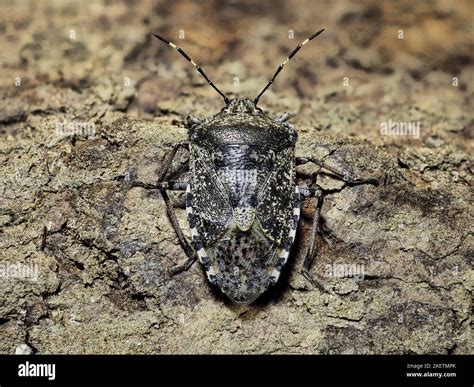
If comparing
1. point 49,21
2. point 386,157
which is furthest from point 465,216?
point 49,21

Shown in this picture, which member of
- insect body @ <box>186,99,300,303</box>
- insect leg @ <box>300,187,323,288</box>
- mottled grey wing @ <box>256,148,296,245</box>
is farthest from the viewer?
insect leg @ <box>300,187,323,288</box>

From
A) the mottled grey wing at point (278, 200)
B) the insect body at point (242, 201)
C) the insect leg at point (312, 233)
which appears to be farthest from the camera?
the insect leg at point (312, 233)

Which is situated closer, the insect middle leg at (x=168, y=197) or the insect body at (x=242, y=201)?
the insect body at (x=242, y=201)

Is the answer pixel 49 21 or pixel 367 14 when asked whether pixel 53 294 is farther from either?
pixel 367 14

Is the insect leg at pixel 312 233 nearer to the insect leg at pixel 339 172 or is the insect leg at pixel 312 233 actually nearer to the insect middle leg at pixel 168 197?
the insect leg at pixel 339 172

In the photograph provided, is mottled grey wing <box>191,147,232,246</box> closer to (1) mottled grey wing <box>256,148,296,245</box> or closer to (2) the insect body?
(2) the insect body

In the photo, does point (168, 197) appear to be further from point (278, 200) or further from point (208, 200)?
point (278, 200)

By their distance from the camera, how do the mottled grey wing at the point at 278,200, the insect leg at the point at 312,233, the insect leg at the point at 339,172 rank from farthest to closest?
the insect leg at the point at 339,172
the insect leg at the point at 312,233
the mottled grey wing at the point at 278,200

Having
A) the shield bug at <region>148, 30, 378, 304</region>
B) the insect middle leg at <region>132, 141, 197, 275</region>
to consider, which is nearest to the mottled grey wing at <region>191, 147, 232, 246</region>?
the shield bug at <region>148, 30, 378, 304</region>

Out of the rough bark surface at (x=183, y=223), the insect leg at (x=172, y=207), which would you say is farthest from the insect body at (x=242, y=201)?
the rough bark surface at (x=183, y=223)
